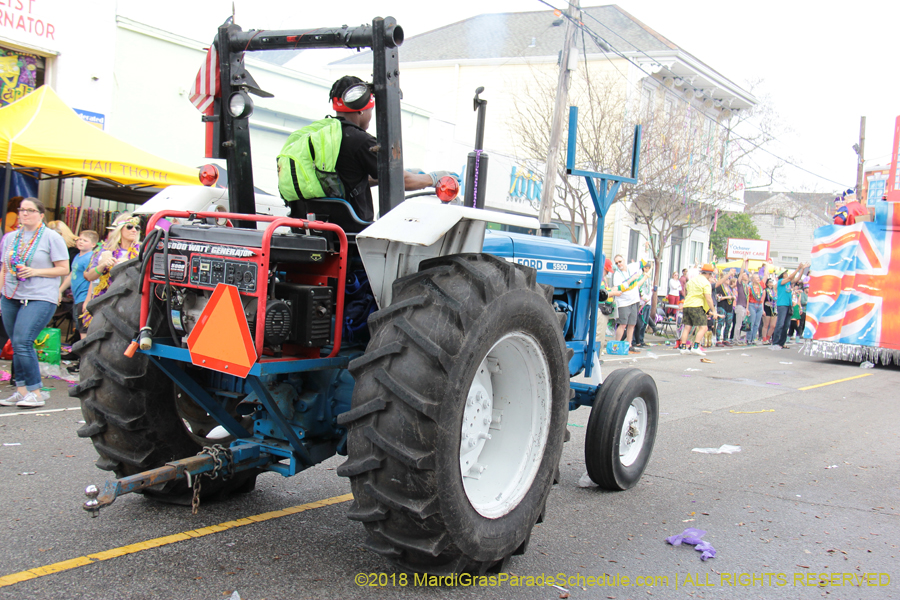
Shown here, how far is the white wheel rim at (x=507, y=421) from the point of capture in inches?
142

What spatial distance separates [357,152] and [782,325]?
61.5 ft

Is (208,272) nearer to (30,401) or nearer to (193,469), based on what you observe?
(193,469)

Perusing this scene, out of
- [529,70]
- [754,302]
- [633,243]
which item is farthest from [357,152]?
[633,243]

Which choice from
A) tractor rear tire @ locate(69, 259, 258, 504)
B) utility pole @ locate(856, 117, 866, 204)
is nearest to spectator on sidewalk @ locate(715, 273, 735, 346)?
tractor rear tire @ locate(69, 259, 258, 504)

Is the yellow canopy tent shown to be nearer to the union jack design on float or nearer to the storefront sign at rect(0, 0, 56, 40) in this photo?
the storefront sign at rect(0, 0, 56, 40)

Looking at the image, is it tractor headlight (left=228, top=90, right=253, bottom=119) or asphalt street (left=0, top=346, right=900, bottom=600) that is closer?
asphalt street (left=0, top=346, right=900, bottom=600)

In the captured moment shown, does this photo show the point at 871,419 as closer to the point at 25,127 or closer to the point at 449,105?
the point at 25,127

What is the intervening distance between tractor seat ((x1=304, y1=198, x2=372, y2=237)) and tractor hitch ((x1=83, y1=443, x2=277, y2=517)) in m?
1.20

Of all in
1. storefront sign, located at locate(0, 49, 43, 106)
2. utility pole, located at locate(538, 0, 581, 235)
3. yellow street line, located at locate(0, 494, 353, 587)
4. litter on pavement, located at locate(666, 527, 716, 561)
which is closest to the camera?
yellow street line, located at locate(0, 494, 353, 587)

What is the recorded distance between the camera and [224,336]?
309 centimetres

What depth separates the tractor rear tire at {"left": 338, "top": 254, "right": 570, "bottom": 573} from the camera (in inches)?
116

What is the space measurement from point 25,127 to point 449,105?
2115 centimetres

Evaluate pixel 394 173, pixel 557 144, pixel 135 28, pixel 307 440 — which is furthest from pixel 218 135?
pixel 557 144

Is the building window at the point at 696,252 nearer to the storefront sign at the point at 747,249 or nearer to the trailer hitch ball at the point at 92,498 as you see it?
the storefront sign at the point at 747,249
